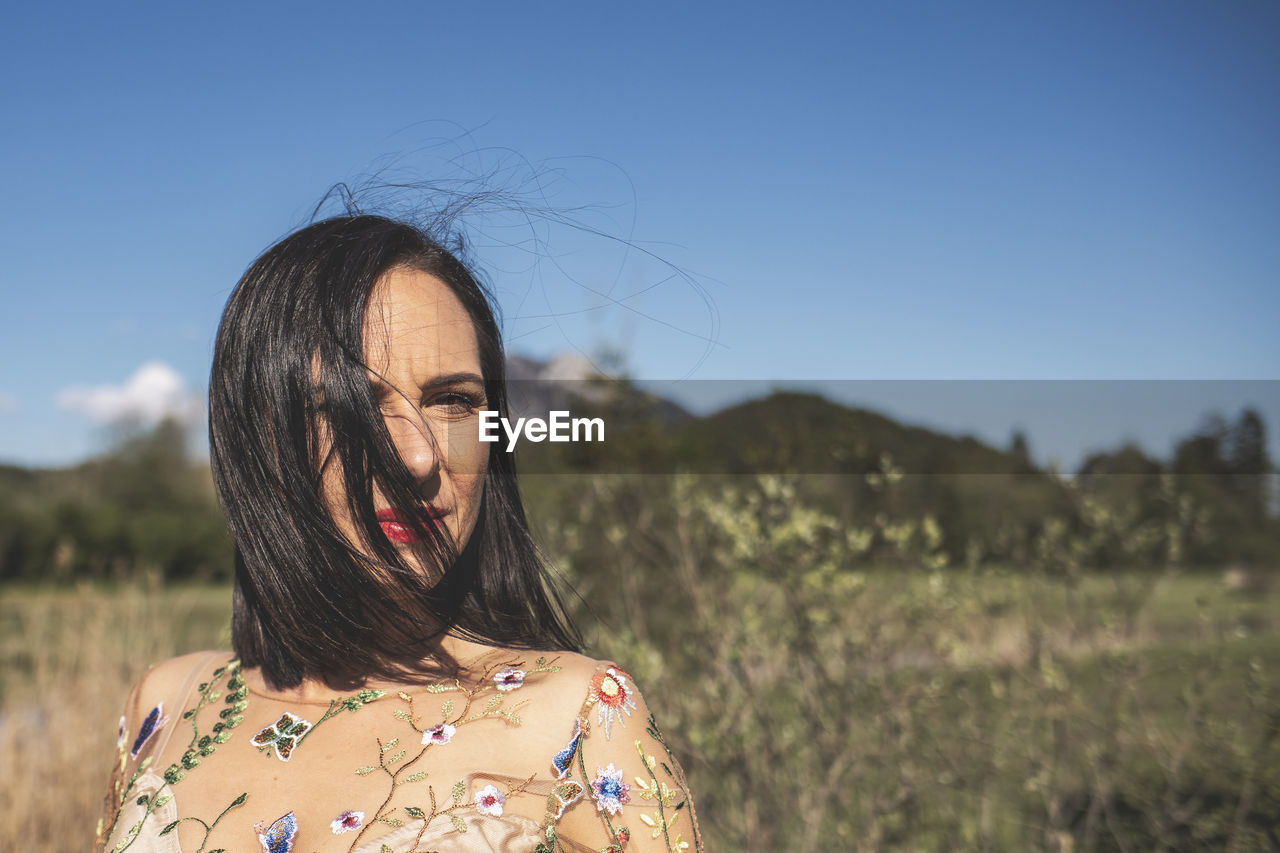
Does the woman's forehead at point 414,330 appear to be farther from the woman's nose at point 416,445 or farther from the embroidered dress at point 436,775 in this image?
the embroidered dress at point 436,775

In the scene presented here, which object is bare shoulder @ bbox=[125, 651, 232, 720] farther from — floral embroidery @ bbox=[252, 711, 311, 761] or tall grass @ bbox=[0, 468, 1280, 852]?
tall grass @ bbox=[0, 468, 1280, 852]

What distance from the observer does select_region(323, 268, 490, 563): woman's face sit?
52.5 inches

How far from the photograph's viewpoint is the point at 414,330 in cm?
137

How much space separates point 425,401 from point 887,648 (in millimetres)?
2439

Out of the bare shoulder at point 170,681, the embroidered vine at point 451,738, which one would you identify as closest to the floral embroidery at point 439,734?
the embroidered vine at point 451,738

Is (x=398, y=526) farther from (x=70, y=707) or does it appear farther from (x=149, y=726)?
(x=70, y=707)

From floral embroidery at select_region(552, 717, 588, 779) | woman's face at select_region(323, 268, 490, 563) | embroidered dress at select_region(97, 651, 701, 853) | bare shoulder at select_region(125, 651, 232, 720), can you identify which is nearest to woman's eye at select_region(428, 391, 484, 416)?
woman's face at select_region(323, 268, 490, 563)

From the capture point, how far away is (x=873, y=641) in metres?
3.14

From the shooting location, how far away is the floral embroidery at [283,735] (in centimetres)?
131

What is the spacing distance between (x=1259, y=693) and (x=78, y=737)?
477cm

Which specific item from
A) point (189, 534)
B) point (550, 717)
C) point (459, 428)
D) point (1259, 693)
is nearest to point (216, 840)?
point (550, 717)

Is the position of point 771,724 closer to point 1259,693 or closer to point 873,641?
point 873,641

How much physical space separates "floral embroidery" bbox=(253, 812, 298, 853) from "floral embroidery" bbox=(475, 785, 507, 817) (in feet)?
0.92

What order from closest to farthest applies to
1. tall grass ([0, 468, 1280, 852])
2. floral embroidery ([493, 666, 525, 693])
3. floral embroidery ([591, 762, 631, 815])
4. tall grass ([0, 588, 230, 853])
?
1. floral embroidery ([591, 762, 631, 815])
2. floral embroidery ([493, 666, 525, 693])
3. tall grass ([0, 468, 1280, 852])
4. tall grass ([0, 588, 230, 853])
